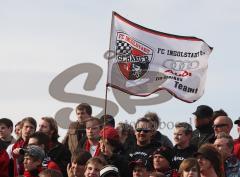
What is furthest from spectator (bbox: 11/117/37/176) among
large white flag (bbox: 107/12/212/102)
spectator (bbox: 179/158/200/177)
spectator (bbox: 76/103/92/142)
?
spectator (bbox: 179/158/200/177)

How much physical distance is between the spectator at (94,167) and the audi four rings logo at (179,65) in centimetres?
468

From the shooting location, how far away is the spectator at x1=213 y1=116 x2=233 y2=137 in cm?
1335

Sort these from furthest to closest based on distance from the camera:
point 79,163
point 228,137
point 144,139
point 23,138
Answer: point 23,138 < point 144,139 < point 228,137 < point 79,163

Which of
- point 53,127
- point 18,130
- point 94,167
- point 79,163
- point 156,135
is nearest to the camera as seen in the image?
point 94,167

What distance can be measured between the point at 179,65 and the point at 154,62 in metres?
0.52

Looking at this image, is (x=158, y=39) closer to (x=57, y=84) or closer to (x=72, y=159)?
(x=72, y=159)

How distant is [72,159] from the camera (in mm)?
12195

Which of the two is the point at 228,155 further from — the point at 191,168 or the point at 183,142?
the point at 191,168

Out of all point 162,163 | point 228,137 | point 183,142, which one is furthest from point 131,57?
point 228,137

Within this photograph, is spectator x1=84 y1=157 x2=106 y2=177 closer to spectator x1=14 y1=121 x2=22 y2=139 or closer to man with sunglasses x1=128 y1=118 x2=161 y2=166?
man with sunglasses x1=128 y1=118 x2=161 y2=166

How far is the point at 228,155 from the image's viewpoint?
40.0ft

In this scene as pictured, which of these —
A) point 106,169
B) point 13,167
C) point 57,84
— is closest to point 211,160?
point 106,169

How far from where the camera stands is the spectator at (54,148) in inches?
516

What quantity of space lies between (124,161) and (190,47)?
456cm
